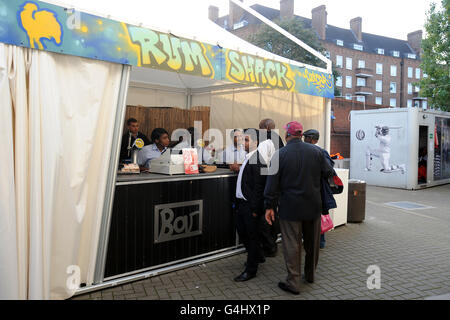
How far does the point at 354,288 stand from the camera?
423cm

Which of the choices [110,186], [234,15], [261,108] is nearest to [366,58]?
[234,15]

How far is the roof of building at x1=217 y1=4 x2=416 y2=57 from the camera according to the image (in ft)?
142

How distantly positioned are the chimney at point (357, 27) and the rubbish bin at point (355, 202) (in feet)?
163

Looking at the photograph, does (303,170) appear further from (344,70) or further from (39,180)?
(344,70)

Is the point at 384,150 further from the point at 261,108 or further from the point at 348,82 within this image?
the point at 348,82

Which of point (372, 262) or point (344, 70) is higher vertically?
point (344, 70)

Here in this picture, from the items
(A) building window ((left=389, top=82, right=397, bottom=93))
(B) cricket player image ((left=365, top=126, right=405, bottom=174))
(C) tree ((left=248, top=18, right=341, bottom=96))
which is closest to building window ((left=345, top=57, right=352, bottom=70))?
(A) building window ((left=389, top=82, right=397, bottom=93))

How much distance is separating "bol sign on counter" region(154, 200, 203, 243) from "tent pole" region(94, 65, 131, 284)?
2.19 ft

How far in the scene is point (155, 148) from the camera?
614 cm
